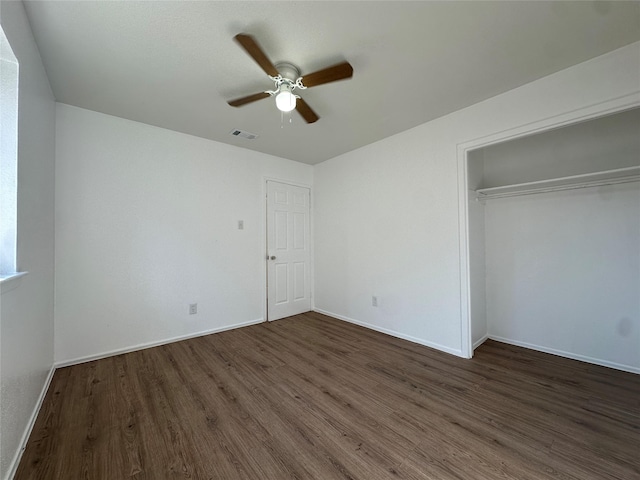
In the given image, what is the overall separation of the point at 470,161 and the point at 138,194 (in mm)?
3771

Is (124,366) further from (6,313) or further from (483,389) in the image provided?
(483,389)

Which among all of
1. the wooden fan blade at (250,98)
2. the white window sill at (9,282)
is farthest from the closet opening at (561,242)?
the white window sill at (9,282)

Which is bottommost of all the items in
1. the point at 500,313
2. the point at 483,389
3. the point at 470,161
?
the point at 483,389

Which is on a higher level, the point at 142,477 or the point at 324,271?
the point at 324,271

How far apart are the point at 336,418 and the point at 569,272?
278cm

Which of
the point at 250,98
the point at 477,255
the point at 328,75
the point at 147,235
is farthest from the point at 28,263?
the point at 477,255

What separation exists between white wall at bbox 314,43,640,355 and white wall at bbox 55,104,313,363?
4.43 feet

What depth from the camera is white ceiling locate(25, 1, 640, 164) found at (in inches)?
59.2

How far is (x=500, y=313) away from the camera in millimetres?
3023

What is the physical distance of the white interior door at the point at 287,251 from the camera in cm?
392

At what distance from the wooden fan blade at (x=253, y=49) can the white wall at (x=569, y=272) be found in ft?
9.79

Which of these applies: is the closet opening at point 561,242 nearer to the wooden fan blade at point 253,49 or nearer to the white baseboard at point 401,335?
the white baseboard at point 401,335

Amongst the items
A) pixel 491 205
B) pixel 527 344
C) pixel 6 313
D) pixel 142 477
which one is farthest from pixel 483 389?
pixel 6 313

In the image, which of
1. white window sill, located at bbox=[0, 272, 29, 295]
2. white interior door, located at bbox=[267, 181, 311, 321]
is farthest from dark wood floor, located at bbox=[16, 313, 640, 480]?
white interior door, located at bbox=[267, 181, 311, 321]
